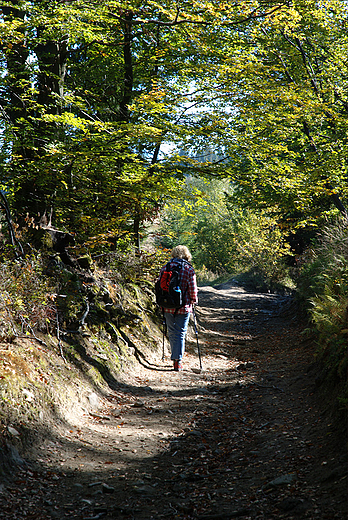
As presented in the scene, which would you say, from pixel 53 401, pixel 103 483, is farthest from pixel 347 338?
pixel 53 401

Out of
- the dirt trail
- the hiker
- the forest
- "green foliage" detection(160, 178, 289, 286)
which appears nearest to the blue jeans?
the hiker

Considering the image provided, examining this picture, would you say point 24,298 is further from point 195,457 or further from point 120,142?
point 120,142

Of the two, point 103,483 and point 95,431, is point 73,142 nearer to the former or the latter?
point 95,431

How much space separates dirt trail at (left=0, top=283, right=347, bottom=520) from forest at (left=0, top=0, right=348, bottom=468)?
79 centimetres

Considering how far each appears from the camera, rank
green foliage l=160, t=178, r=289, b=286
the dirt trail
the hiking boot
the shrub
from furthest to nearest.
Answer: green foliage l=160, t=178, r=289, b=286 < the hiking boot < the shrub < the dirt trail

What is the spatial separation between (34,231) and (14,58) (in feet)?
11.5

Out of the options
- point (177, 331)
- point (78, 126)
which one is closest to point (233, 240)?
point (177, 331)

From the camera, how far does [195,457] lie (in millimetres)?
3809

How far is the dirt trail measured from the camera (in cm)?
277

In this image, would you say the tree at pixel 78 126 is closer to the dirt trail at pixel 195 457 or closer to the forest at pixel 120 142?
the forest at pixel 120 142

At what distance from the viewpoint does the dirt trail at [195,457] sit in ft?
9.09

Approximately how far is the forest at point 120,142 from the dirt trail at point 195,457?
79 cm

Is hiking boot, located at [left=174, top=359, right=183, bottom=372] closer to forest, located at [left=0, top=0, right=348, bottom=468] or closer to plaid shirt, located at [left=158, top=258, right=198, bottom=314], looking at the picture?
plaid shirt, located at [left=158, top=258, right=198, bottom=314]

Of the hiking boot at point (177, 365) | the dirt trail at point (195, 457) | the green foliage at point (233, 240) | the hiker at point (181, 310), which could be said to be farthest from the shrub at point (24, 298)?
the green foliage at point (233, 240)
